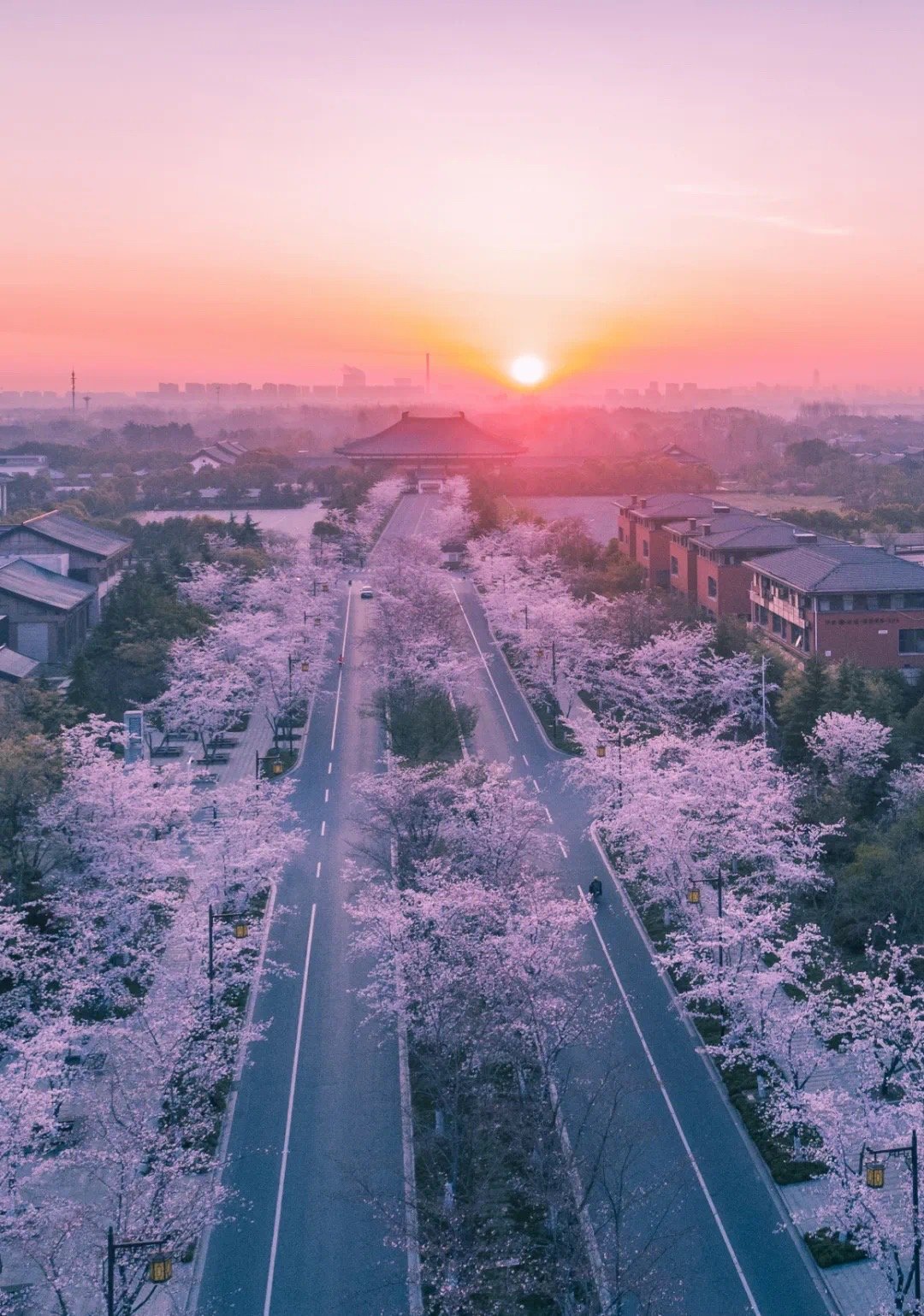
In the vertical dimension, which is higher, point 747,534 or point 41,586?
point 747,534

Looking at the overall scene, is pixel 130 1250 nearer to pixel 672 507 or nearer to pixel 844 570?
pixel 844 570

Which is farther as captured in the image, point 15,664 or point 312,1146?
point 15,664

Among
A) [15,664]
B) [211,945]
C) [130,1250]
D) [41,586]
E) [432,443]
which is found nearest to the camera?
[130,1250]

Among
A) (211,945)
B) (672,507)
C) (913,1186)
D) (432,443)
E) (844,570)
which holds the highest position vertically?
(432,443)

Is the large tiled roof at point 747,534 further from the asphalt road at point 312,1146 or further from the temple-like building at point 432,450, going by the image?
the temple-like building at point 432,450

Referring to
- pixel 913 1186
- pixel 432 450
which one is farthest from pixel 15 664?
pixel 432 450

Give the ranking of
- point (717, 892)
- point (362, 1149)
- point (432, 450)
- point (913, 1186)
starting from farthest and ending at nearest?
point (432, 450), point (717, 892), point (362, 1149), point (913, 1186)

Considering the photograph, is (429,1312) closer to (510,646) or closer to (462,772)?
(462,772)

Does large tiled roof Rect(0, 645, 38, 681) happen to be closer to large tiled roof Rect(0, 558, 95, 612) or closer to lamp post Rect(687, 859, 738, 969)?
large tiled roof Rect(0, 558, 95, 612)
